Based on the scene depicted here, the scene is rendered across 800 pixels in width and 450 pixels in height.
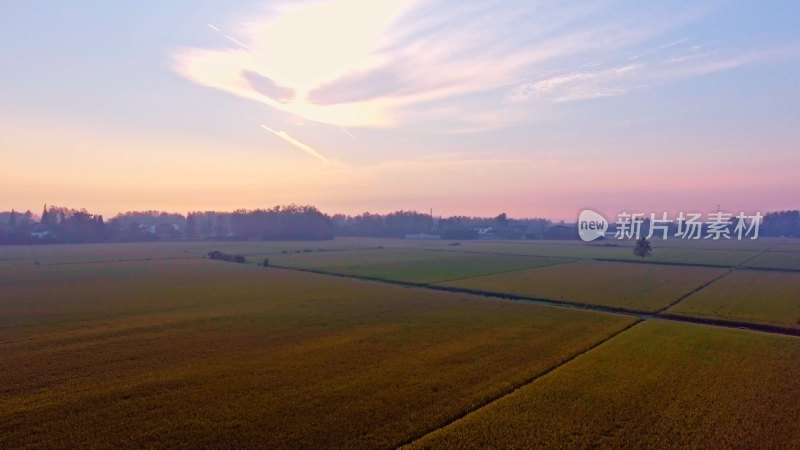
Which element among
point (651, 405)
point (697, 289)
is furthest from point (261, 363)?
point (697, 289)

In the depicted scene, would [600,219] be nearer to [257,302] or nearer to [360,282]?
[360,282]

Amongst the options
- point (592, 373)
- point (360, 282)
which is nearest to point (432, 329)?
point (592, 373)

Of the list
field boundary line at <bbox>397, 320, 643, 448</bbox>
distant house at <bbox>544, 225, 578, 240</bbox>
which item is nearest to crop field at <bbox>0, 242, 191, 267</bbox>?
field boundary line at <bbox>397, 320, 643, 448</bbox>

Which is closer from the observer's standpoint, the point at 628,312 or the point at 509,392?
the point at 509,392

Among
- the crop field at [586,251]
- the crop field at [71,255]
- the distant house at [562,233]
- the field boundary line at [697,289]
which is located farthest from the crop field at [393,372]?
the distant house at [562,233]

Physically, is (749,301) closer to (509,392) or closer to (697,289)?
(697,289)

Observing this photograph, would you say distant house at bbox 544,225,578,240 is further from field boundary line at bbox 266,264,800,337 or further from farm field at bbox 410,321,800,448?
farm field at bbox 410,321,800,448
